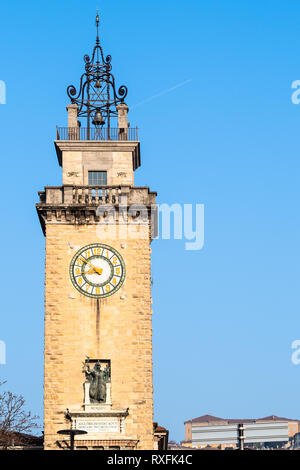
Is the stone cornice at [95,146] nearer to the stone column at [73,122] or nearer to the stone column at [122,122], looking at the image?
the stone column at [73,122]

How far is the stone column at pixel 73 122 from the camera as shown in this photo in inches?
2359

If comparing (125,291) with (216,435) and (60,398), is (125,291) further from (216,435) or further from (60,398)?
(216,435)

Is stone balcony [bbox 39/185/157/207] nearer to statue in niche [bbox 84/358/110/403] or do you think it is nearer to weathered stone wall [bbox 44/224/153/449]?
weathered stone wall [bbox 44/224/153/449]

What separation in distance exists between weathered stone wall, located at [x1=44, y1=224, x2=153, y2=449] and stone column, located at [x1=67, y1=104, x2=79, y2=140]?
6.34m

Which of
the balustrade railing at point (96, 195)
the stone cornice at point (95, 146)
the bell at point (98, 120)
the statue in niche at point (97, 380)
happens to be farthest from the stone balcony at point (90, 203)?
the statue in niche at point (97, 380)

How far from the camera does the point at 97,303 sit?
55312 millimetres

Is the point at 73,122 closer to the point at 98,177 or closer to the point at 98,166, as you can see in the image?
the point at 98,166

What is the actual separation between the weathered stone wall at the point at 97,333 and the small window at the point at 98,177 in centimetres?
354

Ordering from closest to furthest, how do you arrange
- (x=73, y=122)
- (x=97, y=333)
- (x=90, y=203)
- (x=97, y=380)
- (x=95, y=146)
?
(x=97, y=380)
(x=97, y=333)
(x=90, y=203)
(x=95, y=146)
(x=73, y=122)

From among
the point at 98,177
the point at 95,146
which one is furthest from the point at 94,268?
the point at 95,146

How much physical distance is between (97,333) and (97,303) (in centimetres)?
165

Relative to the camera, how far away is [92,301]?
55312 mm

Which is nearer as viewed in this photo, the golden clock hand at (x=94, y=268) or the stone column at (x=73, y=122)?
the golden clock hand at (x=94, y=268)

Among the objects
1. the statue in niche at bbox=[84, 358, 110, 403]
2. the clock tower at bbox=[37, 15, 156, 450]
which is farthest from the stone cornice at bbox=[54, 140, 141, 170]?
the statue in niche at bbox=[84, 358, 110, 403]
